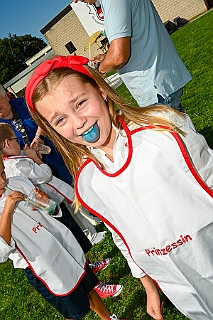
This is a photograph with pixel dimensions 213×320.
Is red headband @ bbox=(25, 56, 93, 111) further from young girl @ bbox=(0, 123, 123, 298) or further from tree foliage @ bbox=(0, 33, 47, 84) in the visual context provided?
tree foliage @ bbox=(0, 33, 47, 84)

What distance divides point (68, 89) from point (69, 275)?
1620mm

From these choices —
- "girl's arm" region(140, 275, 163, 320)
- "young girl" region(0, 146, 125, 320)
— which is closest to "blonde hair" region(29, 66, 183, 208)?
"girl's arm" region(140, 275, 163, 320)

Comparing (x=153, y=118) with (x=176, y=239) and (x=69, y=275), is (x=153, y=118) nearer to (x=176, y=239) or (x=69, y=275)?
(x=176, y=239)

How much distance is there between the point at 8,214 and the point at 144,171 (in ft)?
4.49

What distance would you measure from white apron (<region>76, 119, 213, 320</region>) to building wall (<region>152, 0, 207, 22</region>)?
23306 mm

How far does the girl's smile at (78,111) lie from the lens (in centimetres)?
160

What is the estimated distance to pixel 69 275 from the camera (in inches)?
107

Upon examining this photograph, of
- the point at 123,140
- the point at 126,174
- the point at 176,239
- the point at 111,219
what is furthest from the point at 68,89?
the point at 176,239

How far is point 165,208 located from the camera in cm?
154

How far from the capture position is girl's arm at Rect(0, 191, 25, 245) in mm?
2520

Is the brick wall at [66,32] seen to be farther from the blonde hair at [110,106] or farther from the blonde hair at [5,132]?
the blonde hair at [110,106]

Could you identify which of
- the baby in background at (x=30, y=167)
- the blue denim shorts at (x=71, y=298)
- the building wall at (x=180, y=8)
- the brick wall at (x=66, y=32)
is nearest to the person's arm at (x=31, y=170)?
the baby in background at (x=30, y=167)

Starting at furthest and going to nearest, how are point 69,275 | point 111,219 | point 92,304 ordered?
point 92,304 → point 69,275 → point 111,219

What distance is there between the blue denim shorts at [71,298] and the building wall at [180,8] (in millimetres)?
22749
